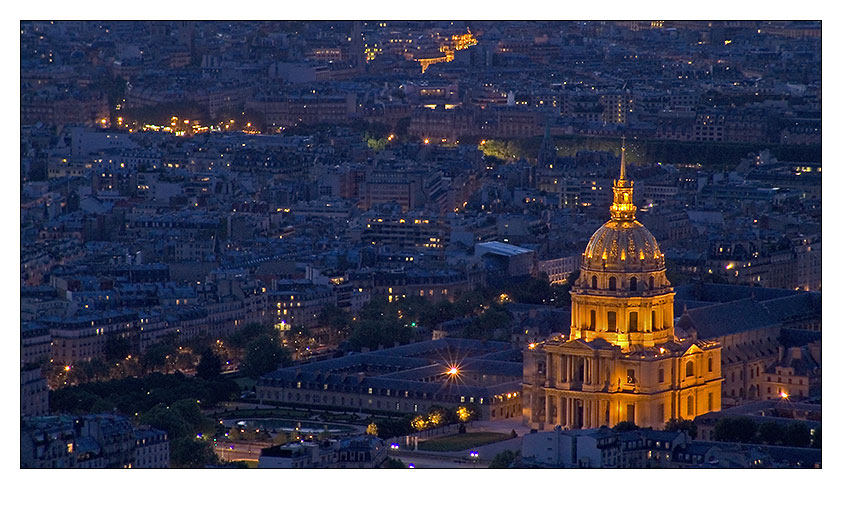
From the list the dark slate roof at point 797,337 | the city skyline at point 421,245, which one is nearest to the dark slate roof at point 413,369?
the city skyline at point 421,245

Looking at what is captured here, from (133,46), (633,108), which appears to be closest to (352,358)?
(633,108)

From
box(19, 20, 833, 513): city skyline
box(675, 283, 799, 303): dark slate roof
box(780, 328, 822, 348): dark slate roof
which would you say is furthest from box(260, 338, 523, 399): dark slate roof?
box(780, 328, 822, 348): dark slate roof

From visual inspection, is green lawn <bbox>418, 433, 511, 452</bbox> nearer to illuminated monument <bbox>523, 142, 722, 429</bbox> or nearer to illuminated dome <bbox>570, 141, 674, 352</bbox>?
illuminated monument <bbox>523, 142, 722, 429</bbox>

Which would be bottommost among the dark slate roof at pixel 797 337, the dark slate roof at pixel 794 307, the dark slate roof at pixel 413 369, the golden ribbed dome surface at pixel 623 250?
the dark slate roof at pixel 413 369

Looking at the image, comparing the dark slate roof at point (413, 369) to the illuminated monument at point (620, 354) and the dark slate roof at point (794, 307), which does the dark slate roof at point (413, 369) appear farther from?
the dark slate roof at point (794, 307)

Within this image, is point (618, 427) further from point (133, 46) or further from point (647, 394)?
point (133, 46)
